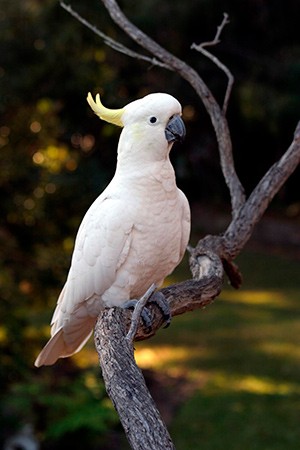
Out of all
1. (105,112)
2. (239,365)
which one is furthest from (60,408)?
(105,112)

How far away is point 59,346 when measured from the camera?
2.00 m

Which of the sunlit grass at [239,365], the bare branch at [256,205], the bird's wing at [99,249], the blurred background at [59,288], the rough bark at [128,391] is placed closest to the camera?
the rough bark at [128,391]

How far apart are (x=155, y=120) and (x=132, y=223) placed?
0.80 feet

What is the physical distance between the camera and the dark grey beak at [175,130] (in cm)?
167

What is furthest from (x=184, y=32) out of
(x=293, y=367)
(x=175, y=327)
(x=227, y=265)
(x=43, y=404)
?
(x=227, y=265)

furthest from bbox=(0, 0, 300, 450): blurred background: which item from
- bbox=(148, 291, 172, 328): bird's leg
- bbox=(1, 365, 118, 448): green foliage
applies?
bbox=(148, 291, 172, 328): bird's leg

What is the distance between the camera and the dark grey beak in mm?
1667

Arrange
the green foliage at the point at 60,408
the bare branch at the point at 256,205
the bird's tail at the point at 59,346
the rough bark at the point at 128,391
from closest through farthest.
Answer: the rough bark at the point at 128,391
the bird's tail at the point at 59,346
the bare branch at the point at 256,205
the green foliage at the point at 60,408

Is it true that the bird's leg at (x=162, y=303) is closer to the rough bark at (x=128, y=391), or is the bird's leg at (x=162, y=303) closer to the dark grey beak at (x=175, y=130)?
the rough bark at (x=128, y=391)

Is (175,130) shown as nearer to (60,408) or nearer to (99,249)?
(99,249)

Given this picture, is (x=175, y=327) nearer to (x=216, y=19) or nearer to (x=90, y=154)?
(x=90, y=154)

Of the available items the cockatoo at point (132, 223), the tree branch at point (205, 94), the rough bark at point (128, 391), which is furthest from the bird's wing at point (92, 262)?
the tree branch at point (205, 94)

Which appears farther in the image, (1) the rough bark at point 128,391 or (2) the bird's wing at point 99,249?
(2) the bird's wing at point 99,249

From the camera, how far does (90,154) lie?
430 centimetres
